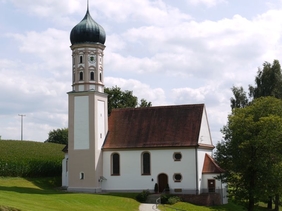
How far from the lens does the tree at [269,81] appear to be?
6338 cm

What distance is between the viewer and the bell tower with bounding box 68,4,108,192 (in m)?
52.9

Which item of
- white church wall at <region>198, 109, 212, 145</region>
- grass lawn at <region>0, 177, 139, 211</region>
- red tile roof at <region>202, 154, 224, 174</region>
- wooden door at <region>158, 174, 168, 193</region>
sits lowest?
grass lawn at <region>0, 177, 139, 211</region>

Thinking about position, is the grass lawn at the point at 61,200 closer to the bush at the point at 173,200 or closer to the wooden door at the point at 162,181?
the bush at the point at 173,200

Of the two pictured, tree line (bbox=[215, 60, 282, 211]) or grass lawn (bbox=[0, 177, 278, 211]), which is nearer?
grass lawn (bbox=[0, 177, 278, 211])

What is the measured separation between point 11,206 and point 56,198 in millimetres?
13108

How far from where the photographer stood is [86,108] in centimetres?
5356

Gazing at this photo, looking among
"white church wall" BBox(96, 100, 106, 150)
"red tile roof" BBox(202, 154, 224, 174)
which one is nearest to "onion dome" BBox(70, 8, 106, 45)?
"white church wall" BBox(96, 100, 106, 150)

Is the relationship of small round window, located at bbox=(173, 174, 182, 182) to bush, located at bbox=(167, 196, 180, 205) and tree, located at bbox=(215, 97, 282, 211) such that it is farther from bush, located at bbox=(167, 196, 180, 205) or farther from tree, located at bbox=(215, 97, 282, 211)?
tree, located at bbox=(215, 97, 282, 211)

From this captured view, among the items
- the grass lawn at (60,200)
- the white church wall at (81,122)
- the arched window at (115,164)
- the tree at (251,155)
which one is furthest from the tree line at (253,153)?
the white church wall at (81,122)

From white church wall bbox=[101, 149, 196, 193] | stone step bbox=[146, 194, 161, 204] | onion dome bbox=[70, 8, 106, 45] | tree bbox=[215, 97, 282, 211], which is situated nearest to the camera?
tree bbox=[215, 97, 282, 211]

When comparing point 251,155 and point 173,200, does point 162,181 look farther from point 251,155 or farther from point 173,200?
point 251,155

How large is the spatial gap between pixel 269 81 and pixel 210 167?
18.1 metres

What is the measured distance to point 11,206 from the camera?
29266 millimetres

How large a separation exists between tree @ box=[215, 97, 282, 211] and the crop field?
23.3 m
